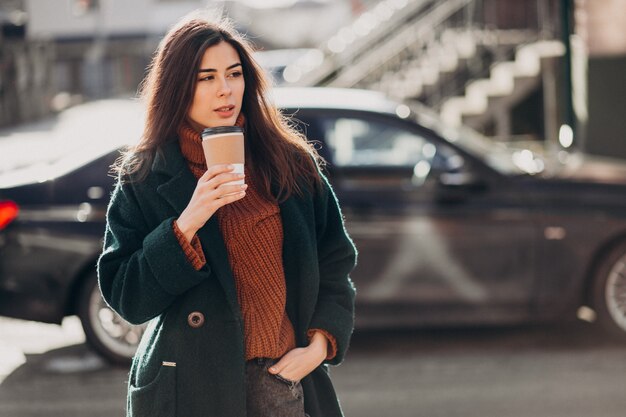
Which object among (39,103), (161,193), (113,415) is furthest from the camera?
(39,103)

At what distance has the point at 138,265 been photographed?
7.69 feet

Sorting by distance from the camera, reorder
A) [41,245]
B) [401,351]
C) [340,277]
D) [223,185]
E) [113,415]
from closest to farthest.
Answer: [223,185]
[340,277]
[113,415]
[41,245]
[401,351]

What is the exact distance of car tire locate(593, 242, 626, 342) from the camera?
6.34m

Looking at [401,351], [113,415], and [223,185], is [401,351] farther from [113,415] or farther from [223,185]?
[223,185]

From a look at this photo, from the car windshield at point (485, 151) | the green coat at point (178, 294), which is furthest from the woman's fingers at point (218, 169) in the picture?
the car windshield at point (485, 151)

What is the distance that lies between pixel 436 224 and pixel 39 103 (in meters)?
31.2

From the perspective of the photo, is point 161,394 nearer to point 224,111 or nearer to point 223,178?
point 223,178

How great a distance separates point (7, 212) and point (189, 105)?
4.07 meters

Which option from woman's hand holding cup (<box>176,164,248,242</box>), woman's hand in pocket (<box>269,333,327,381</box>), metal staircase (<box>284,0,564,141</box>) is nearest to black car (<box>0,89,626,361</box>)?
woman's hand in pocket (<box>269,333,327,381</box>)

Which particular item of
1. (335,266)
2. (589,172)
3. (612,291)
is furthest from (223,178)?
(589,172)

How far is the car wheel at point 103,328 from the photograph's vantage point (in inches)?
241

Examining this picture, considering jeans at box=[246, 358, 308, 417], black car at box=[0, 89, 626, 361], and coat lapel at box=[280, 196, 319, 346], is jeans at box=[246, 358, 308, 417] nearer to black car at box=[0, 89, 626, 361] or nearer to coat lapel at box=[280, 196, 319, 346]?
coat lapel at box=[280, 196, 319, 346]

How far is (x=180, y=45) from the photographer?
7.97 ft

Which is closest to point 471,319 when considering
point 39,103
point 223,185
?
point 223,185
